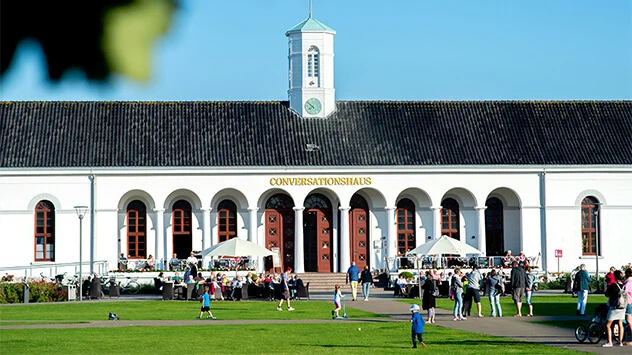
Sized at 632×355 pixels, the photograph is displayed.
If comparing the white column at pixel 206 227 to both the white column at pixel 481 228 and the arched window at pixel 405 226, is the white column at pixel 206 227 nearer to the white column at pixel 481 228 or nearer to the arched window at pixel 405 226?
the arched window at pixel 405 226

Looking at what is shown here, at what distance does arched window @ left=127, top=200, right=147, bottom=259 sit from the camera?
5628 cm

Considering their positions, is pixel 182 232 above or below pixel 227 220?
below

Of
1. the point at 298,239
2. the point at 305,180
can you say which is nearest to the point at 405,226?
the point at 298,239

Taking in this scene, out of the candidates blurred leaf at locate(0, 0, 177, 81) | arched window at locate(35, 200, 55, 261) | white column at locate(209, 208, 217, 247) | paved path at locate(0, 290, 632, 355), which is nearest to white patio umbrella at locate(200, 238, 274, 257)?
white column at locate(209, 208, 217, 247)

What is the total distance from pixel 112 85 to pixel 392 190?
5479cm

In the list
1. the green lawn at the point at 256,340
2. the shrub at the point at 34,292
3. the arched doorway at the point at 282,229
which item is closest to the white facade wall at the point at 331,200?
the arched doorway at the point at 282,229

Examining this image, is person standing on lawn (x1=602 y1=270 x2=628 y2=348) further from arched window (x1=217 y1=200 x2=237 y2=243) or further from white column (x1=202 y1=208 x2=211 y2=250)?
arched window (x1=217 y1=200 x2=237 y2=243)

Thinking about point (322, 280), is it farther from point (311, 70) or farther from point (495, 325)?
point (495, 325)

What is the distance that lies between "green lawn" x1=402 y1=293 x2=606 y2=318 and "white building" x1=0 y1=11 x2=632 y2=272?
39.0 ft

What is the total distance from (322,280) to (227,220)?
6.14m

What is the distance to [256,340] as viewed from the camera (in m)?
25.0

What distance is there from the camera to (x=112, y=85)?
6.77ft

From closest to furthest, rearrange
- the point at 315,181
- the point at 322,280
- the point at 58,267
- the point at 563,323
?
the point at 563,323
the point at 58,267
the point at 322,280
the point at 315,181

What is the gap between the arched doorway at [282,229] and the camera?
57.2 meters
